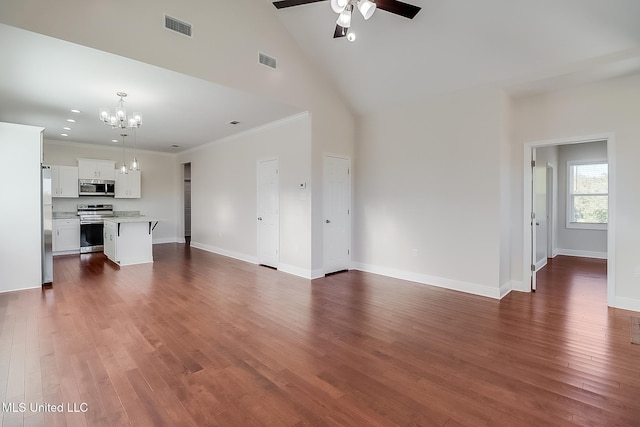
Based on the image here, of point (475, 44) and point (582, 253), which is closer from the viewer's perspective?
point (475, 44)

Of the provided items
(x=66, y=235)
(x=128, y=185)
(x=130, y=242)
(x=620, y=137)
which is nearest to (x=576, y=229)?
(x=620, y=137)

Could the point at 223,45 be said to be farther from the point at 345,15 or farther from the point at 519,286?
the point at 519,286

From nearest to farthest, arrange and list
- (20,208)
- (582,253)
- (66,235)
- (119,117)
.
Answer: (119,117)
(20,208)
(582,253)
(66,235)

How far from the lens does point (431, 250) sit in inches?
191

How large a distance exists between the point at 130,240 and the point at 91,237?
223 cm

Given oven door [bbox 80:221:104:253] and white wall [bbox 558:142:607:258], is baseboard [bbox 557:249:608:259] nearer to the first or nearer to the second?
white wall [bbox 558:142:607:258]

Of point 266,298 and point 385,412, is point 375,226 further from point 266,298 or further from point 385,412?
point 385,412

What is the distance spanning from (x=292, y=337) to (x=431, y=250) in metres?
2.85

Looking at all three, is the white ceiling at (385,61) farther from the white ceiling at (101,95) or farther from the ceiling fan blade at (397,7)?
the ceiling fan blade at (397,7)

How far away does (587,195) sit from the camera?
6.83 meters

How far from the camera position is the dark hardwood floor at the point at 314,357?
1911 mm

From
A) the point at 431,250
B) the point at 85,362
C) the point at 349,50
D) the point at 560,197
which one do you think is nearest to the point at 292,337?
the point at 85,362

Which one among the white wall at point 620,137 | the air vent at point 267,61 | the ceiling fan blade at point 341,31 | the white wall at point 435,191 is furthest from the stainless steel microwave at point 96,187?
the white wall at point 620,137

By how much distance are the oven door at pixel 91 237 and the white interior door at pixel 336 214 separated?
6107mm
